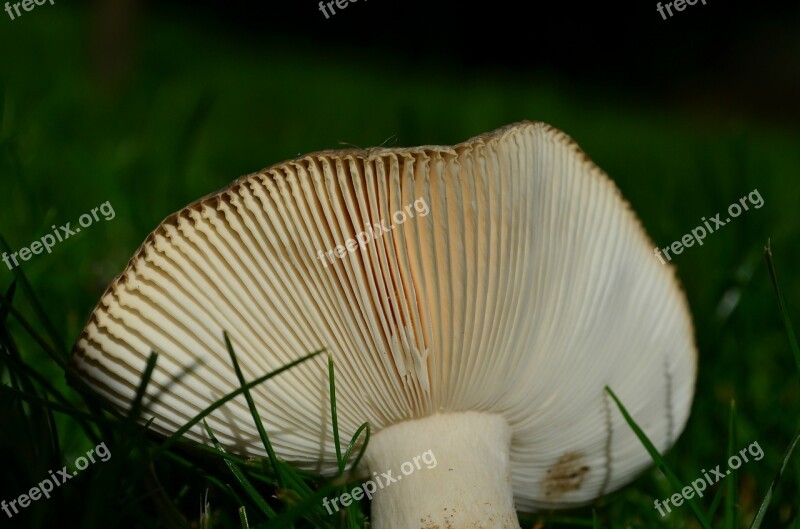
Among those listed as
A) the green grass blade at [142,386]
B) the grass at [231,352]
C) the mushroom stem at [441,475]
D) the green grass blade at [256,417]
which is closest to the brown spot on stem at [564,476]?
the grass at [231,352]

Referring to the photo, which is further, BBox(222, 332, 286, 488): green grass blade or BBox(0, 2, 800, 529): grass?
BBox(0, 2, 800, 529): grass

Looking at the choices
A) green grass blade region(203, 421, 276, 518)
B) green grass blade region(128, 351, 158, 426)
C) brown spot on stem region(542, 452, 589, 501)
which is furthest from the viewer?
brown spot on stem region(542, 452, 589, 501)

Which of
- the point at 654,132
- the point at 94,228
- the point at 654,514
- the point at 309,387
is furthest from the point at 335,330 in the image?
the point at 654,132

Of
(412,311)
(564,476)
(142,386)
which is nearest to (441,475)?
(412,311)

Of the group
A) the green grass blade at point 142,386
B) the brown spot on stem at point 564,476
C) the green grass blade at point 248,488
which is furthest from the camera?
the brown spot on stem at point 564,476

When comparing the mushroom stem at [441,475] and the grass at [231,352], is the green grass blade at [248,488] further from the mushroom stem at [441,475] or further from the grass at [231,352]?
the mushroom stem at [441,475]

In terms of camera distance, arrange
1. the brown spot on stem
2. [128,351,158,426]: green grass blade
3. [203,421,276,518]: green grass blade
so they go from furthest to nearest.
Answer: the brown spot on stem, [203,421,276,518]: green grass blade, [128,351,158,426]: green grass blade

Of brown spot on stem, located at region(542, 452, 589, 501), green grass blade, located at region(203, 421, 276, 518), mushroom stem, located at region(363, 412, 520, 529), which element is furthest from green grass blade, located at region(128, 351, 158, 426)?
brown spot on stem, located at region(542, 452, 589, 501)

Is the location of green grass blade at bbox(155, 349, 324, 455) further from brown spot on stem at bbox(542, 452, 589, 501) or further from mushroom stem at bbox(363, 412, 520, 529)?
brown spot on stem at bbox(542, 452, 589, 501)

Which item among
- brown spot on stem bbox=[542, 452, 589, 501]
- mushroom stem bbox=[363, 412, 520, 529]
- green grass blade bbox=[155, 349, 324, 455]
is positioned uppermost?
green grass blade bbox=[155, 349, 324, 455]
